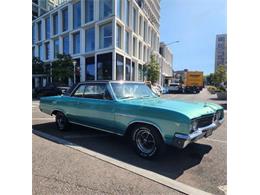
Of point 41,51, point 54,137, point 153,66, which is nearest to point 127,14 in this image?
point 153,66

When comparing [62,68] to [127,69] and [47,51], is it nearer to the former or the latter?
[127,69]

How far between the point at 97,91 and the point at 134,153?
1894mm

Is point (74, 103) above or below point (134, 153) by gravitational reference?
above

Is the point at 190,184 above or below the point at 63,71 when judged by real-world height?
below

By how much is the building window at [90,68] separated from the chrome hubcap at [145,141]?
2453 cm

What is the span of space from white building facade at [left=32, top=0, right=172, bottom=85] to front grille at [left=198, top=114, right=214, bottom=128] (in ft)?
69.2

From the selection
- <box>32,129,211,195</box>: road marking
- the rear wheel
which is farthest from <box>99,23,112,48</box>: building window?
<box>32,129,211,195</box>: road marking

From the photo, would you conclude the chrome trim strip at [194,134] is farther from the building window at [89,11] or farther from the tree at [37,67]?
Answer: the tree at [37,67]

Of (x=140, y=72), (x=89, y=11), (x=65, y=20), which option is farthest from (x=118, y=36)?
(x=65, y=20)

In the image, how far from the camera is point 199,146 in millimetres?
4941

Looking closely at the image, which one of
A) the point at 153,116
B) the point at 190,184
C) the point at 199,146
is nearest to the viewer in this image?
the point at 190,184

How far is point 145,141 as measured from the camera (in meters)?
4.24
